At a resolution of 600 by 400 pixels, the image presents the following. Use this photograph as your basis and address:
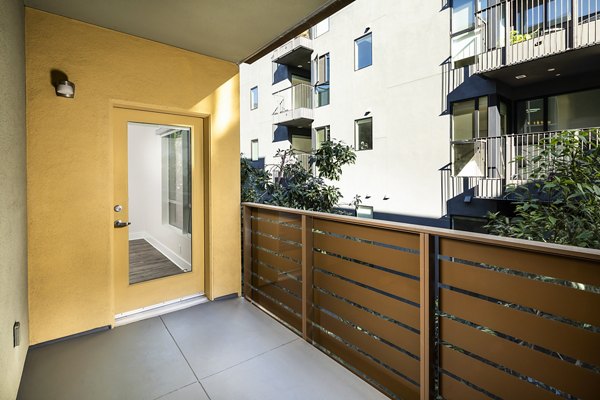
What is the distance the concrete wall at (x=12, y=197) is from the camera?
4.66ft

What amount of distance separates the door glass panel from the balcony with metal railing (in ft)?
22.4

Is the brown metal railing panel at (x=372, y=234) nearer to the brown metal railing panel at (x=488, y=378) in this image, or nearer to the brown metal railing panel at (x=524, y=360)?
the brown metal railing panel at (x=524, y=360)

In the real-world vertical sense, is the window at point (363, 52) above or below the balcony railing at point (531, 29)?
above

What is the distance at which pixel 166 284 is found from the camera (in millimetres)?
2977

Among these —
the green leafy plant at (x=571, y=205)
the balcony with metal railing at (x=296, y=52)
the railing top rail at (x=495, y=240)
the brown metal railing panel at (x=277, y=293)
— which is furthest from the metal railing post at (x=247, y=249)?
the balcony with metal railing at (x=296, y=52)

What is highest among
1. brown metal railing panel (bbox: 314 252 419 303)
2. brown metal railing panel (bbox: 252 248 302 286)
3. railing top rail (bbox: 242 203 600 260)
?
railing top rail (bbox: 242 203 600 260)

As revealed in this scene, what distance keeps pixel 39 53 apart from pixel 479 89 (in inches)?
255

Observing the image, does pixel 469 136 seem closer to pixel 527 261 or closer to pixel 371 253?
pixel 371 253

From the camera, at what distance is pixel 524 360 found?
1.29 m

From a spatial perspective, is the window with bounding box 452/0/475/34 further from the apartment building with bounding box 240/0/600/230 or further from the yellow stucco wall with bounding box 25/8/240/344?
the yellow stucco wall with bounding box 25/8/240/344

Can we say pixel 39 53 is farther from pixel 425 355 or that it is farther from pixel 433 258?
pixel 425 355

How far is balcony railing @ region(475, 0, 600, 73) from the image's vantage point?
4.49 m

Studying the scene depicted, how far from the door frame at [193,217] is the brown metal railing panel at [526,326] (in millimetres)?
2384

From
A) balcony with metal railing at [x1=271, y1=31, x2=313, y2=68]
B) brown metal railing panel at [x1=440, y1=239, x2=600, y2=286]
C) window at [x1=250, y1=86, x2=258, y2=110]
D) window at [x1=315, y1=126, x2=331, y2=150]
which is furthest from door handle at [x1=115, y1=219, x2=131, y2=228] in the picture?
window at [x1=250, y1=86, x2=258, y2=110]
